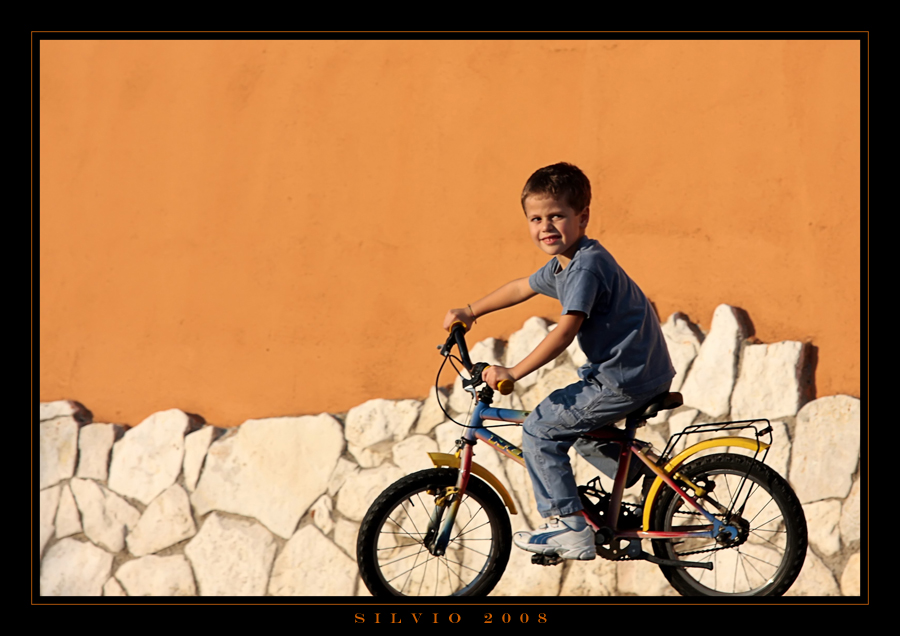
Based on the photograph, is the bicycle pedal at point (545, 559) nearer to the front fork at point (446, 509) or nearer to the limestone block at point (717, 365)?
the front fork at point (446, 509)

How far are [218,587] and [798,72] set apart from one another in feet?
13.9

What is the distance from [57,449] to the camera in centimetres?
525

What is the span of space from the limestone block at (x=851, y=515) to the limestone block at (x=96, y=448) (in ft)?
13.4

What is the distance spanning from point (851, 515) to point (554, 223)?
241cm

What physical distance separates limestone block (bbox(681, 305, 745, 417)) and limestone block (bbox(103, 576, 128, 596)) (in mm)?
3505

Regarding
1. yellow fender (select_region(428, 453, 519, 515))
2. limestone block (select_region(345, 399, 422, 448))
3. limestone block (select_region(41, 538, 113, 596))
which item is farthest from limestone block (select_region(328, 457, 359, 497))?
yellow fender (select_region(428, 453, 519, 515))

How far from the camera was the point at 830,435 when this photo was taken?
4129mm

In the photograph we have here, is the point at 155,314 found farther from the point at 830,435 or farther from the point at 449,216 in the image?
the point at 830,435

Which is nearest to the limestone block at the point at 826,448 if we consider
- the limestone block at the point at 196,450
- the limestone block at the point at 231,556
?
the limestone block at the point at 231,556

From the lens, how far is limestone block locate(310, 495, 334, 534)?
4.79 m

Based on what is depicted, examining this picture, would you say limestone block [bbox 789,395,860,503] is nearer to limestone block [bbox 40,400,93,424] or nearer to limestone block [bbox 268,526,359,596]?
limestone block [bbox 268,526,359,596]

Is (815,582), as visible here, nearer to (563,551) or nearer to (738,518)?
(738,518)
